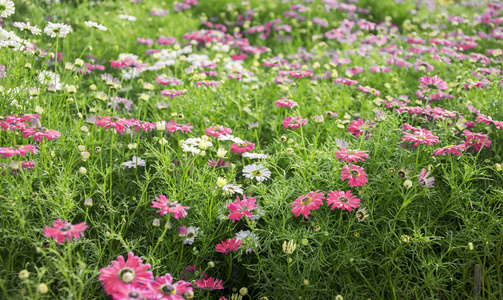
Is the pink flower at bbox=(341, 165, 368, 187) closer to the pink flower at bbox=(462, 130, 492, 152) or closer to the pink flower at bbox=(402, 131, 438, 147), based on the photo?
the pink flower at bbox=(402, 131, 438, 147)

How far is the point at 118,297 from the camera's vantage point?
103cm

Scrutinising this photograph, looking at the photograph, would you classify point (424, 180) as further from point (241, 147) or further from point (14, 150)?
point (14, 150)

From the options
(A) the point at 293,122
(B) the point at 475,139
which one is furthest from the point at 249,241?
(B) the point at 475,139

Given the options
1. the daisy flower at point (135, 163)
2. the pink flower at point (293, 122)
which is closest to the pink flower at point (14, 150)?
the daisy flower at point (135, 163)

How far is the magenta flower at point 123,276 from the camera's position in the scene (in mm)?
1070

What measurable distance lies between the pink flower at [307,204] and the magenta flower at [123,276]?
0.60 m

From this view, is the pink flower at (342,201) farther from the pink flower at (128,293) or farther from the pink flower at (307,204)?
the pink flower at (128,293)

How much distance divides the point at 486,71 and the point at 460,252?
179 centimetres

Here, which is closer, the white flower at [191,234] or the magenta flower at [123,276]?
the magenta flower at [123,276]

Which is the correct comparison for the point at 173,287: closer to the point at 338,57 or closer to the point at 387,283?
the point at 387,283

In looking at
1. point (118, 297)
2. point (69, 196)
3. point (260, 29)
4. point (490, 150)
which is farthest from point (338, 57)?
point (118, 297)

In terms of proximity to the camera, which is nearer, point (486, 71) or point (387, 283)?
point (387, 283)

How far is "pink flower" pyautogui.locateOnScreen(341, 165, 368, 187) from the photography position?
1.47m

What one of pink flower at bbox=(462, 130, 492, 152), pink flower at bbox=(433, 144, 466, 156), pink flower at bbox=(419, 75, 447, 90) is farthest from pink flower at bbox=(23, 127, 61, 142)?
pink flower at bbox=(419, 75, 447, 90)
